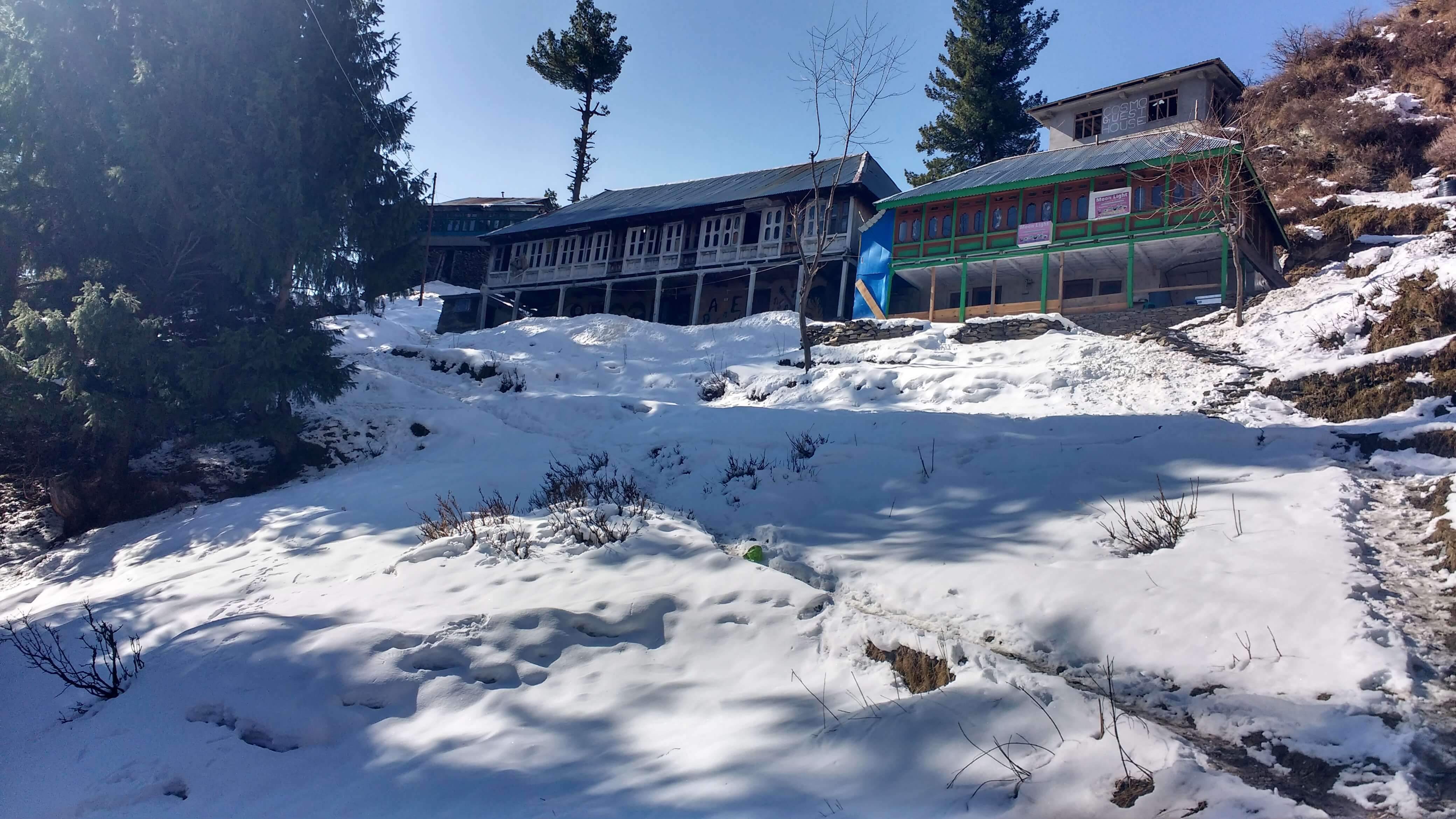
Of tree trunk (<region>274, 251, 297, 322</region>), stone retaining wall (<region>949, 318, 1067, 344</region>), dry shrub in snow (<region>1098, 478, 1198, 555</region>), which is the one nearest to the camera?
dry shrub in snow (<region>1098, 478, 1198, 555</region>)

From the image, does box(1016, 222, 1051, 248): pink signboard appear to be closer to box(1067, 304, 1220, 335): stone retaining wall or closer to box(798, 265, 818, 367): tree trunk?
box(1067, 304, 1220, 335): stone retaining wall

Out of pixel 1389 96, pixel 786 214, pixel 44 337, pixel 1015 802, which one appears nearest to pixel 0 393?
pixel 44 337

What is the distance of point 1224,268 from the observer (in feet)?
60.7

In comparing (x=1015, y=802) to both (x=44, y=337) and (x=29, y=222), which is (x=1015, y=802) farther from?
(x=29, y=222)

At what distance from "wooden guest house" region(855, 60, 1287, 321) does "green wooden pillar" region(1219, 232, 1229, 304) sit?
0.22 feet

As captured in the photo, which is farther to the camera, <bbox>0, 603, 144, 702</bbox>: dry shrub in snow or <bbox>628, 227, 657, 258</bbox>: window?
<bbox>628, 227, 657, 258</bbox>: window

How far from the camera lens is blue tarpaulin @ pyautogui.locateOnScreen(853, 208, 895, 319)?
960 inches

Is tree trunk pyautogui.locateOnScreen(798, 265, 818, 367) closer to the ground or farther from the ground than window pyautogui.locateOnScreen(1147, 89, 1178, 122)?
closer to the ground

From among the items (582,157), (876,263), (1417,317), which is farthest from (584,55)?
(1417,317)

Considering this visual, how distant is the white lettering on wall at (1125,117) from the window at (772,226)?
45.0ft

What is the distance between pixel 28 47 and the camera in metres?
12.9

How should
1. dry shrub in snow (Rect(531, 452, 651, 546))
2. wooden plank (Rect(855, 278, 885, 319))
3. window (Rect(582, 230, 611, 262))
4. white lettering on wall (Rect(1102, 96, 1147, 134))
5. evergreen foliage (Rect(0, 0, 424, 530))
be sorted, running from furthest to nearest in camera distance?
window (Rect(582, 230, 611, 262)), white lettering on wall (Rect(1102, 96, 1147, 134)), wooden plank (Rect(855, 278, 885, 319)), evergreen foliage (Rect(0, 0, 424, 530)), dry shrub in snow (Rect(531, 452, 651, 546))

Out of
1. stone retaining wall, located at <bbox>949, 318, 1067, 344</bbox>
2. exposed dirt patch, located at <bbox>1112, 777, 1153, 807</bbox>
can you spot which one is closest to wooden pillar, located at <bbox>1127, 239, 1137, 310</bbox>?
stone retaining wall, located at <bbox>949, 318, 1067, 344</bbox>

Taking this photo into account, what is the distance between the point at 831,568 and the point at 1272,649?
3.22 meters
